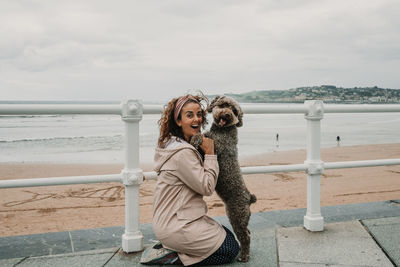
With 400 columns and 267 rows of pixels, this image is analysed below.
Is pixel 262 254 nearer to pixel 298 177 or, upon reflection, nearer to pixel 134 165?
pixel 134 165

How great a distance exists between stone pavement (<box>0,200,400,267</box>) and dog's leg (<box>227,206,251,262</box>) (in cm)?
10

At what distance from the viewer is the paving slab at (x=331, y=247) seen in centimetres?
262

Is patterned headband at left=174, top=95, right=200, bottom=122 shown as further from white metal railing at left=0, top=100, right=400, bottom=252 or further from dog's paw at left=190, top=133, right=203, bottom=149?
white metal railing at left=0, top=100, right=400, bottom=252

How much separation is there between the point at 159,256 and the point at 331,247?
1371 mm

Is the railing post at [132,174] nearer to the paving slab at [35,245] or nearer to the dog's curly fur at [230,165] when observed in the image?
the paving slab at [35,245]

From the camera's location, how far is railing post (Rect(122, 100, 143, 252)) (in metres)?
2.82

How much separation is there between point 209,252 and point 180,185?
1.63 ft

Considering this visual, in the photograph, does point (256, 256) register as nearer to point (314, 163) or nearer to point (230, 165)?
point (230, 165)

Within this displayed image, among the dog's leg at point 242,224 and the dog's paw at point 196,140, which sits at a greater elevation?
the dog's paw at point 196,140

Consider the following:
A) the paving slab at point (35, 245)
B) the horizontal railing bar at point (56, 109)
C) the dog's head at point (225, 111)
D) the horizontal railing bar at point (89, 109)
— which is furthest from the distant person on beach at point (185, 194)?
the paving slab at point (35, 245)

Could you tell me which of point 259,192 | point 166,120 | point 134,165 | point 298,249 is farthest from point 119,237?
point 259,192

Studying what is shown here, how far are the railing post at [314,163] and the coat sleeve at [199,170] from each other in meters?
1.29

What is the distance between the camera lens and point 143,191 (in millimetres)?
7137

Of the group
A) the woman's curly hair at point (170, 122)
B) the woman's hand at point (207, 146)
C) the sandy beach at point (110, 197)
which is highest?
the woman's curly hair at point (170, 122)
